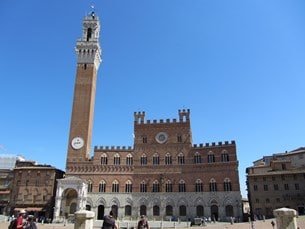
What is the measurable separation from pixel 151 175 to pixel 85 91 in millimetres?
19738

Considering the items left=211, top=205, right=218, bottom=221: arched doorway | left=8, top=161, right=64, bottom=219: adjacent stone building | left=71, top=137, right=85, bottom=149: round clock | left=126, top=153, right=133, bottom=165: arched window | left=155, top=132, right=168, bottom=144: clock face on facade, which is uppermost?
left=155, top=132, right=168, bottom=144: clock face on facade

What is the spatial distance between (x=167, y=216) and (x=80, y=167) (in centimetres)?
1657

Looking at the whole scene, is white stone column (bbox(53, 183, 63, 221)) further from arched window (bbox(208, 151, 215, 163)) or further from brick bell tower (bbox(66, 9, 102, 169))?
arched window (bbox(208, 151, 215, 163))

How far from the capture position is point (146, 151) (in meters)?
48.0

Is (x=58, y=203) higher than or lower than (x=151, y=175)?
lower

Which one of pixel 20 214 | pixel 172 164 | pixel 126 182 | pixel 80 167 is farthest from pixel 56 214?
pixel 20 214

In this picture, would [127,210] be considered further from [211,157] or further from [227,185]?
[227,185]

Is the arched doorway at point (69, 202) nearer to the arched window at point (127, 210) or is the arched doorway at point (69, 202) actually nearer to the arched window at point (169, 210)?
the arched window at point (127, 210)

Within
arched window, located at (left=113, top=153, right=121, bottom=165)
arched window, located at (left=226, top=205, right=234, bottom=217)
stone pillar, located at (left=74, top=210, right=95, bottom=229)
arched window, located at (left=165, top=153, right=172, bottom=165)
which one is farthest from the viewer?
arched window, located at (left=113, top=153, right=121, bottom=165)

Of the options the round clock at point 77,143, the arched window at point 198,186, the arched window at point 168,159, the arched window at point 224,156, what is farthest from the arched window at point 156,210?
the round clock at point 77,143

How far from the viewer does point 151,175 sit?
46.5 m

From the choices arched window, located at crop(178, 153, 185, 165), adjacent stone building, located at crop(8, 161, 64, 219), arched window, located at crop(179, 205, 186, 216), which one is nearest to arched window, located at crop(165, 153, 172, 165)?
arched window, located at crop(178, 153, 185, 165)

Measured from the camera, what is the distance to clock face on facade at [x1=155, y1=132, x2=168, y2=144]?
4834 centimetres

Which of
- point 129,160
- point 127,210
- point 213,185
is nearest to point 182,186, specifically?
point 213,185
